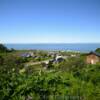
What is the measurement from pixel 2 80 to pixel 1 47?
1646 inches

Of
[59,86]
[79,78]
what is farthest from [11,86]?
[79,78]

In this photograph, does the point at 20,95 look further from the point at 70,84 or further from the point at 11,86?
the point at 70,84

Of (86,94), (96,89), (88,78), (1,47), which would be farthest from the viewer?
(1,47)

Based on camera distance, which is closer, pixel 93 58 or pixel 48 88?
pixel 48 88

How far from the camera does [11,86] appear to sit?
1130 centimetres

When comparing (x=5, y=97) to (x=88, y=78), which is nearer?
(x=5, y=97)

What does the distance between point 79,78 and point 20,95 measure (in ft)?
23.7

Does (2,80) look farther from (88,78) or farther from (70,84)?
(88,78)

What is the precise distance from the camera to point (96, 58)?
3059 centimetres

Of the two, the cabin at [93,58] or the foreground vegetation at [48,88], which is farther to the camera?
the cabin at [93,58]

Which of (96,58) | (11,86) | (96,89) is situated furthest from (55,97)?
(96,58)

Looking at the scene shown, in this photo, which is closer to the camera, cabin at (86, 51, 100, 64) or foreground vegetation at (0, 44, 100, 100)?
foreground vegetation at (0, 44, 100, 100)

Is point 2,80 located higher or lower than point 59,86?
higher

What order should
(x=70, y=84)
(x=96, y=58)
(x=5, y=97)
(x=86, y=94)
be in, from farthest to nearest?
(x=96, y=58) < (x=70, y=84) < (x=86, y=94) < (x=5, y=97)
